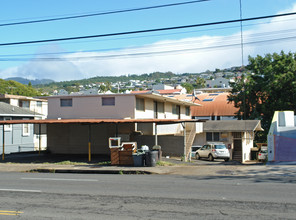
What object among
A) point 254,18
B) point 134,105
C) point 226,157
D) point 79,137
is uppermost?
point 254,18

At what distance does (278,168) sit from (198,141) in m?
22.1

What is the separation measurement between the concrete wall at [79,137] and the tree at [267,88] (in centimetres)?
2071

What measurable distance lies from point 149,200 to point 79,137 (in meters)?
20.1

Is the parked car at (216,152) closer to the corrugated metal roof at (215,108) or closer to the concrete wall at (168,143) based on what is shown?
the concrete wall at (168,143)

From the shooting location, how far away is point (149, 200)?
32.6 ft

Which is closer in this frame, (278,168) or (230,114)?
(278,168)

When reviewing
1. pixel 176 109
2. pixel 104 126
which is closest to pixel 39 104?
pixel 176 109

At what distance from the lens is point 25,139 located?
121 ft

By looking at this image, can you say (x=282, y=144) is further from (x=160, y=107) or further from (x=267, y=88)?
(x=267, y=88)

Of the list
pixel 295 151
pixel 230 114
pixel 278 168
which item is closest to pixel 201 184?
pixel 278 168

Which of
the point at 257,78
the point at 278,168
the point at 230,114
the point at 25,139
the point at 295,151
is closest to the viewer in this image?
the point at 278,168

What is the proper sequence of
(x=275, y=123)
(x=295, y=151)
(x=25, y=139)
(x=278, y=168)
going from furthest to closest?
(x=25, y=139)
(x=275, y=123)
(x=295, y=151)
(x=278, y=168)

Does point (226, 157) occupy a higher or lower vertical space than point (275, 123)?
lower

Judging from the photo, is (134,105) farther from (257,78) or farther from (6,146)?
(257,78)
